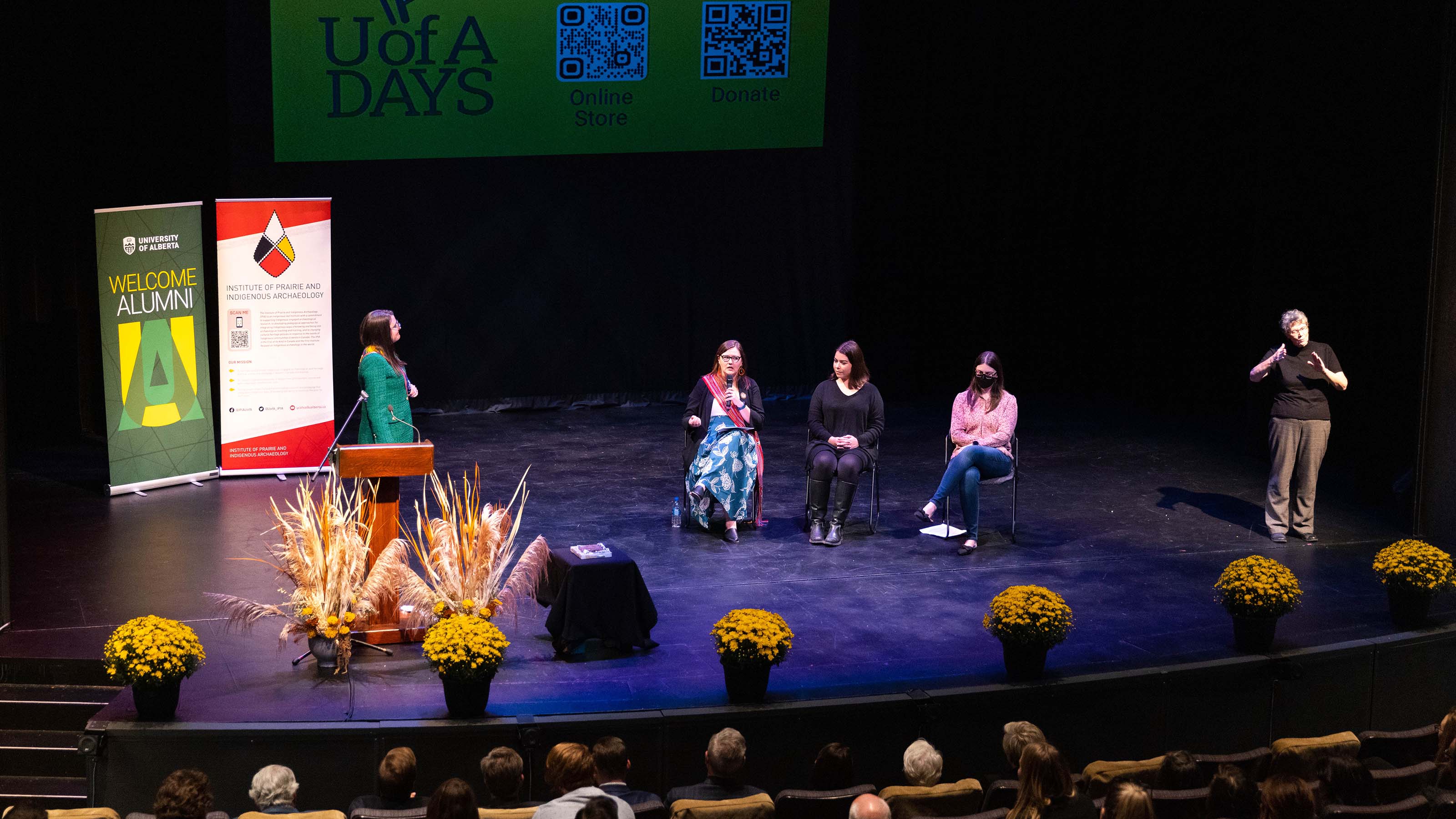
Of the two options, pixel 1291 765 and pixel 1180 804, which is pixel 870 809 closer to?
pixel 1180 804

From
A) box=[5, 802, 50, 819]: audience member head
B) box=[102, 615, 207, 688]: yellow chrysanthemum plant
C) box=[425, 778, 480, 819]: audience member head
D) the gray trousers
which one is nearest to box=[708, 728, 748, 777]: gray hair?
box=[425, 778, 480, 819]: audience member head

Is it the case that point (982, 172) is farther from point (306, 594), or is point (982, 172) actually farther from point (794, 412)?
point (306, 594)

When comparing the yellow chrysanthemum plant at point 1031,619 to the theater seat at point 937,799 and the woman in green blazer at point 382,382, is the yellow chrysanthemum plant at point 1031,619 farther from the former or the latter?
the woman in green blazer at point 382,382

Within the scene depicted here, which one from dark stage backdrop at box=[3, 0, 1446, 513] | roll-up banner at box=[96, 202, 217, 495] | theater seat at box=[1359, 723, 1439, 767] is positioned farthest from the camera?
dark stage backdrop at box=[3, 0, 1446, 513]

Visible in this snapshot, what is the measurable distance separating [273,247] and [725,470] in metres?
3.38

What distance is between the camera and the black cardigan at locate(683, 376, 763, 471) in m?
7.75

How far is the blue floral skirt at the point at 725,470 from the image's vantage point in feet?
25.0

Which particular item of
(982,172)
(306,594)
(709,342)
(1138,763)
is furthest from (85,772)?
(982,172)

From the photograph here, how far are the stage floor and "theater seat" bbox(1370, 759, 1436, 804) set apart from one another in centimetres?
130

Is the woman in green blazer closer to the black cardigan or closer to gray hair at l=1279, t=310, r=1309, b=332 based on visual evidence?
the black cardigan

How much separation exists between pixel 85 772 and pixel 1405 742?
464 cm

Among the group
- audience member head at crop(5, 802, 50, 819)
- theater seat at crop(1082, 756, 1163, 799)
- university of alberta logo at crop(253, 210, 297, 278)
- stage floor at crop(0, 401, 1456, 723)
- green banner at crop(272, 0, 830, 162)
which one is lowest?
stage floor at crop(0, 401, 1456, 723)

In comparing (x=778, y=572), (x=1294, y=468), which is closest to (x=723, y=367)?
(x=778, y=572)

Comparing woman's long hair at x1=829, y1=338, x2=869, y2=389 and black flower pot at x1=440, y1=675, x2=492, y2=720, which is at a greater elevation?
woman's long hair at x1=829, y1=338, x2=869, y2=389
